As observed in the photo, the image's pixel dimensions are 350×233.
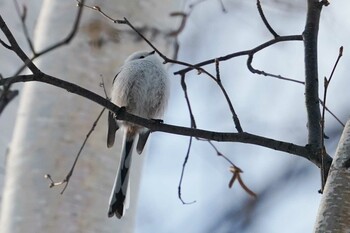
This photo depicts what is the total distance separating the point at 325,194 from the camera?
0.83 metres

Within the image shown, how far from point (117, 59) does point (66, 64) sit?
10 cm

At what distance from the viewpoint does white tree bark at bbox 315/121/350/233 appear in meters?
0.79

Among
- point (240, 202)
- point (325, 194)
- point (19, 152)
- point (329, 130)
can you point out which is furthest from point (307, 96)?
point (240, 202)

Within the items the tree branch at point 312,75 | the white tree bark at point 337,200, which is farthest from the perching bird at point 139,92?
the white tree bark at point 337,200

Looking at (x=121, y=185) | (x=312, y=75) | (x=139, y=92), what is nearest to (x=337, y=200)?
(x=312, y=75)

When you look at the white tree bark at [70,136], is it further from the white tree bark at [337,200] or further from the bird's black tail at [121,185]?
the white tree bark at [337,200]

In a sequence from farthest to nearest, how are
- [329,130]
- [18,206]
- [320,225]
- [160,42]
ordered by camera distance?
[329,130] → [160,42] → [18,206] → [320,225]

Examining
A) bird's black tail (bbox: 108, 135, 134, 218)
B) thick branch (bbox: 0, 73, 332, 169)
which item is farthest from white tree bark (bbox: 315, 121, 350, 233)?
bird's black tail (bbox: 108, 135, 134, 218)

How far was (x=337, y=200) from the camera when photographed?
2.64 ft

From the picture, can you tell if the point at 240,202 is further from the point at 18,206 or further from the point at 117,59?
the point at 18,206

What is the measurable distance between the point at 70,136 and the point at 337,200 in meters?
0.64

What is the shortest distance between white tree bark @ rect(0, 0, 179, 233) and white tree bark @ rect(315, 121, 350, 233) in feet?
1.78

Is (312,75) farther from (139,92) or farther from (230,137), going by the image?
(139,92)

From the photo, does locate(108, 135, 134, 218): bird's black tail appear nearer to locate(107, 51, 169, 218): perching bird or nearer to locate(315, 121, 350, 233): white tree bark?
locate(107, 51, 169, 218): perching bird
